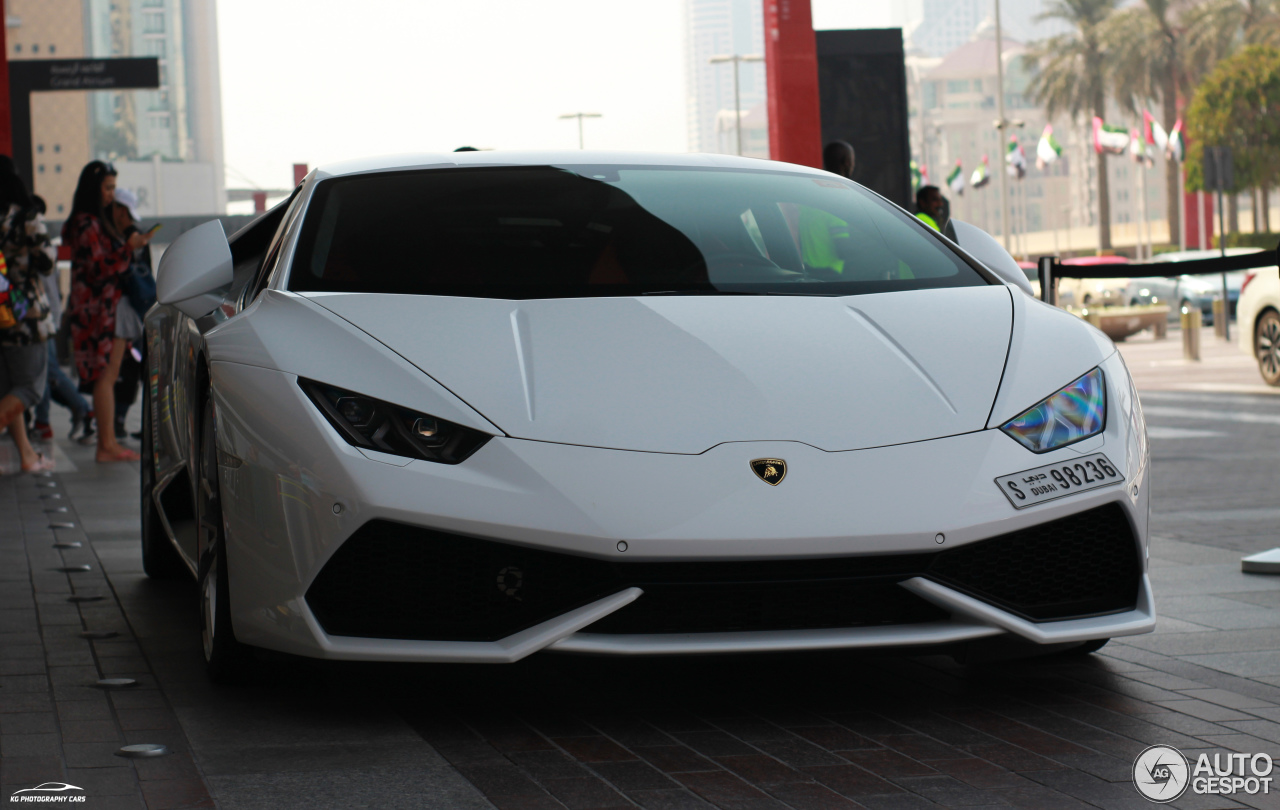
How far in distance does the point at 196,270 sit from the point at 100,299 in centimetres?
653

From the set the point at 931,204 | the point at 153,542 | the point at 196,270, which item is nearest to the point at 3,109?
the point at 931,204

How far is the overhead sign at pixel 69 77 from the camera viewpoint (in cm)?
2159

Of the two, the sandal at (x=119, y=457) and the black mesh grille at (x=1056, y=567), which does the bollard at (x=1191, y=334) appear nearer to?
the sandal at (x=119, y=457)

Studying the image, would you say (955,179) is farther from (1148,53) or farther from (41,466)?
(41,466)

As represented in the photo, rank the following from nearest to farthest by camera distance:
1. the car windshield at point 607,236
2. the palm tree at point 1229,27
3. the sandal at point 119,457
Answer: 1. the car windshield at point 607,236
2. the sandal at point 119,457
3. the palm tree at point 1229,27

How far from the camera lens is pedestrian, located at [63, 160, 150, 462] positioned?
10.1 m

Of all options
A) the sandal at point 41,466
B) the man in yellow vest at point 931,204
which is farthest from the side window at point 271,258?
the man in yellow vest at point 931,204

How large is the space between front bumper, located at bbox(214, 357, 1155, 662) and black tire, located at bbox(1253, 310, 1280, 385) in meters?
12.3

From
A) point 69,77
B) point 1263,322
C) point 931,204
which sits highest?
point 69,77

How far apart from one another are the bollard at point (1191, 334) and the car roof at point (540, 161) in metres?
16.0

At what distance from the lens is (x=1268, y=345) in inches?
579

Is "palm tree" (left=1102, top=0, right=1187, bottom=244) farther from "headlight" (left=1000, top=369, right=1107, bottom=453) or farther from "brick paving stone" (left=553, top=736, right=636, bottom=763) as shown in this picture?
"brick paving stone" (left=553, top=736, right=636, bottom=763)

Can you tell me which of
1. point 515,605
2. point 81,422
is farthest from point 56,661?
point 81,422

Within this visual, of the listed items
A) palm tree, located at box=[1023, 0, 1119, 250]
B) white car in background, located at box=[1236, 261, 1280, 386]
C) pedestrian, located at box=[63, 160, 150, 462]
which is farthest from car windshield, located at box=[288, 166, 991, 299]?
palm tree, located at box=[1023, 0, 1119, 250]
